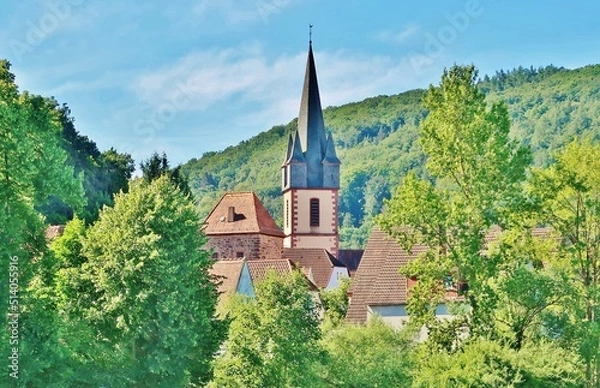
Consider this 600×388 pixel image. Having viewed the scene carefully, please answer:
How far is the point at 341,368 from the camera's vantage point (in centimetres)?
2555

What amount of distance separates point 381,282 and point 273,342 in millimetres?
11878

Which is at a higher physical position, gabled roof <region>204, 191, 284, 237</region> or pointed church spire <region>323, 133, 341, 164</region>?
pointed church spire <region>323, 133, 341, 164</region>

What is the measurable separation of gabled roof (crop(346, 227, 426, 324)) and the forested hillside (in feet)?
279

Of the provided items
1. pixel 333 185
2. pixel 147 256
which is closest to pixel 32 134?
pixel 147 256

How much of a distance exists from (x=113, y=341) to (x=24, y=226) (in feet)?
→ 11.8

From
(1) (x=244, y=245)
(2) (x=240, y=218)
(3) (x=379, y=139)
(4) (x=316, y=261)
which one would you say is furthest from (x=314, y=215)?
(3) (x=379, y=139)

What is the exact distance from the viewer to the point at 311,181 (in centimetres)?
8106

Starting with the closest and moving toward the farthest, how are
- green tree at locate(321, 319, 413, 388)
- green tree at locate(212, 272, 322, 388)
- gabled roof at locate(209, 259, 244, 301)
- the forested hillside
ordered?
green tree at locate(212, 272, 322, 388) → green tree at locate(321, 319, 413, 388) → gabled roof at locate(209, 259, 244, 301) → the forested hillside

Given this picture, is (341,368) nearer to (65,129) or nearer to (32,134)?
(32,134)

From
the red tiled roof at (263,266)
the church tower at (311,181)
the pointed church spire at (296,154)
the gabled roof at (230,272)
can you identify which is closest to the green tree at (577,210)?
the gabled roof at (230,272)

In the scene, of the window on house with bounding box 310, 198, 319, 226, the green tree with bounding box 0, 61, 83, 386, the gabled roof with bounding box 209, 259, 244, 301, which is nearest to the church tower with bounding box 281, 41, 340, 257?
the window on house with bounding box 310, 198, 319, 226

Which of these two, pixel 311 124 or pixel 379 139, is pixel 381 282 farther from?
pixel 379 139

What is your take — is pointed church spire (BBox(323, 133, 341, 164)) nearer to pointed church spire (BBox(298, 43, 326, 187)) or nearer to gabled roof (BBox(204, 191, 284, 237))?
pointed church spire (BBox(298, 43, 326, 187))

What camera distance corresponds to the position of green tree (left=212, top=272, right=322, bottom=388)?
78.0 feet
